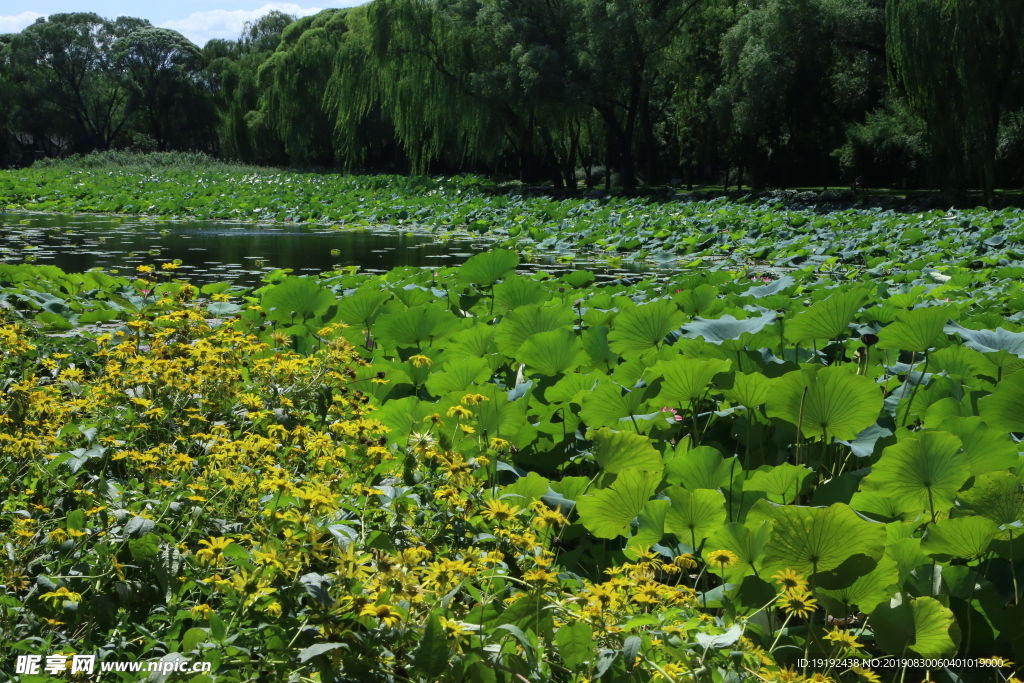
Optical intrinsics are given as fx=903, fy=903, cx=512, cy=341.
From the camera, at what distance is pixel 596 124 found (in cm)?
2217

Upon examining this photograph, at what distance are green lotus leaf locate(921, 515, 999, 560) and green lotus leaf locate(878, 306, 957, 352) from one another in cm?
104

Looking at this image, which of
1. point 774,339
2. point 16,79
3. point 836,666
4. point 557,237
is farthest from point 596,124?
point 16,79

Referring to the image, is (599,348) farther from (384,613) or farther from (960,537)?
(384,613)

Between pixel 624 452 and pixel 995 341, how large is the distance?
1275 mm

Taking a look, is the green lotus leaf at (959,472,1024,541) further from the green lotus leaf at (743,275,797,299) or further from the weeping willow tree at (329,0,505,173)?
the weeping willow tree at (329,0,505,173)

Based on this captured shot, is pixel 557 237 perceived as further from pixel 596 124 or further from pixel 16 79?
pixel 16 79

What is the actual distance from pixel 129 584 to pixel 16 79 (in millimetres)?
52337

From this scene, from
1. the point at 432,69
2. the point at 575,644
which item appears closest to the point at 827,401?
the point at 575,644

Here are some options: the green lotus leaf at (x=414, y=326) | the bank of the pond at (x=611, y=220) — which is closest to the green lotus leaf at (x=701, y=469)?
the green lotus leaf at (x=414, y=326)

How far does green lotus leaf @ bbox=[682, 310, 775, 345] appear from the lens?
2531mm

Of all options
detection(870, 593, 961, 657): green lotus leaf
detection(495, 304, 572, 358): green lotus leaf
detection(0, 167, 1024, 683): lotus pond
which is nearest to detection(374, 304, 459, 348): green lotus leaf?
detection(0, 167, 1024, 683): lotus pond

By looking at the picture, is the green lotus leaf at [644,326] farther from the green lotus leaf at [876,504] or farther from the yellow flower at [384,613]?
the yellow flower at [384,613]

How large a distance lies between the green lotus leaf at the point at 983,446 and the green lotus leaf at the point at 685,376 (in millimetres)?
516

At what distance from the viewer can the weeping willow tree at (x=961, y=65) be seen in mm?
12531
